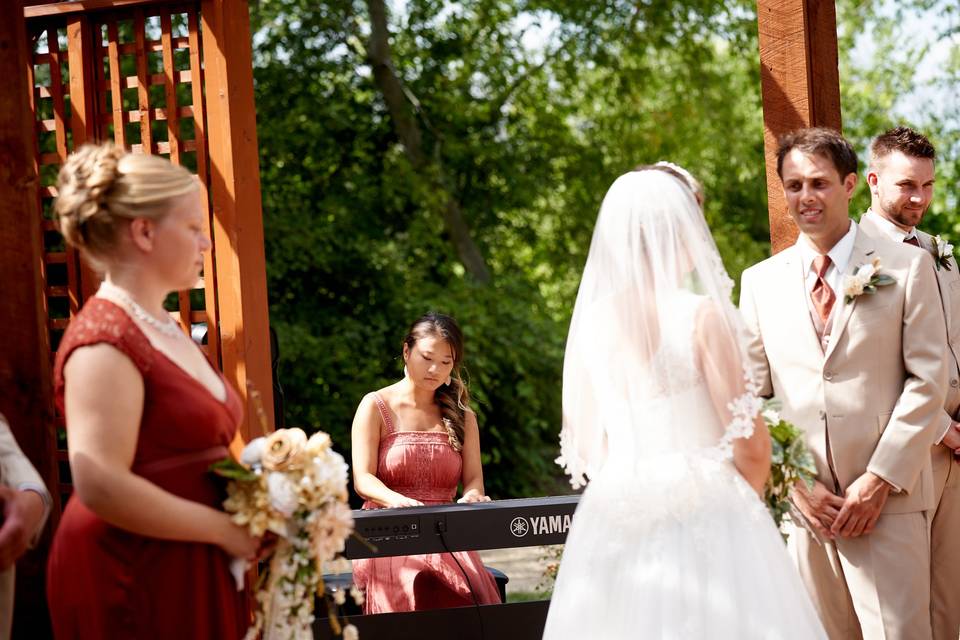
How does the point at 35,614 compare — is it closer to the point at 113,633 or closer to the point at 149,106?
the point at 113,633

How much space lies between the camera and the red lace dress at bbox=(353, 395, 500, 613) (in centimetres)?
456

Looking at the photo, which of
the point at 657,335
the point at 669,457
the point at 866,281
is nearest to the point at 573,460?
the point at 669,457

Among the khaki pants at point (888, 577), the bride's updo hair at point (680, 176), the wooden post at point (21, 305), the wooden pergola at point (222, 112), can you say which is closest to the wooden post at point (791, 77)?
the wooden pergola at point (222, 112)

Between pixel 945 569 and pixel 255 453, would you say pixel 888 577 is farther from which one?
pixel 255 453

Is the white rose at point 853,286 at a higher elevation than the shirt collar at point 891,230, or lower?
lower

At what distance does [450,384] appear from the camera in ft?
16.6

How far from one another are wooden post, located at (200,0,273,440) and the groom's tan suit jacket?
1.90m

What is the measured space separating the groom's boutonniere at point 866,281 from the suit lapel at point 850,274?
3cm

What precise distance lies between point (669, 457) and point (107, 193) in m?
1.57

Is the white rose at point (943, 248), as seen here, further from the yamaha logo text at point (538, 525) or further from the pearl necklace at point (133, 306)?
the pearl necklace at point (133, 306)

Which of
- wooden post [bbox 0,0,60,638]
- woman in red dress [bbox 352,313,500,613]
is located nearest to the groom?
woman in red dress [bbox 352,313,500,613]

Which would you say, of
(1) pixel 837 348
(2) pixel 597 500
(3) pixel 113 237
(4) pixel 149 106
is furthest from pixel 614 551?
(4) pixel 149 106

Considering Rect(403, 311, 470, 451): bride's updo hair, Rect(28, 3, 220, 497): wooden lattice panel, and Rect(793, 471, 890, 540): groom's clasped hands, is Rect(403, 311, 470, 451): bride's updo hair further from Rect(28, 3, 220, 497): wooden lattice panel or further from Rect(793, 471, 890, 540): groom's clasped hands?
Rect(793, 471, 890, 540): groom's clasped hands

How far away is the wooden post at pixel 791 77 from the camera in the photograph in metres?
4.25
